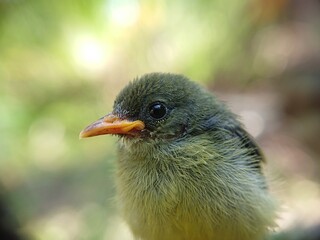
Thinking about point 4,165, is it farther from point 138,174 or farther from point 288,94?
point 288,94

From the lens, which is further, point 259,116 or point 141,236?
point 259,116

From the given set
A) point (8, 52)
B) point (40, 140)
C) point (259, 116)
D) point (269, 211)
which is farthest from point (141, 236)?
point (259, 116)

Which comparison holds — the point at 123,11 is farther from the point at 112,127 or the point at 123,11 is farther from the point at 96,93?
the point at 112,127

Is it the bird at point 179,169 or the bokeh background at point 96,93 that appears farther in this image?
the bokeh background at point 96,93

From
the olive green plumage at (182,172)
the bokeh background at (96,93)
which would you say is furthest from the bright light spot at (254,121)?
the olive green plumage at (182,172)

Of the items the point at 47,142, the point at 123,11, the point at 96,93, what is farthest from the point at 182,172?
the point at 47,142

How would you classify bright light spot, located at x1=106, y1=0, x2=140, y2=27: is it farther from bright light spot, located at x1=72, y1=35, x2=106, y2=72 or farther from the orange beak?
the orange beak

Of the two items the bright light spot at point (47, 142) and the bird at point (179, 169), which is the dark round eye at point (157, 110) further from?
the bright light spot at point (47, 142)
